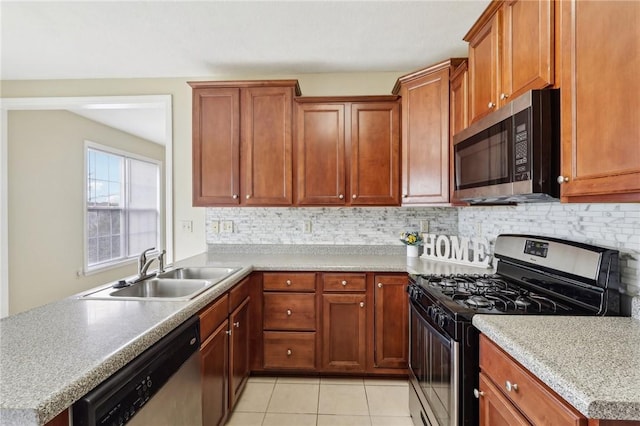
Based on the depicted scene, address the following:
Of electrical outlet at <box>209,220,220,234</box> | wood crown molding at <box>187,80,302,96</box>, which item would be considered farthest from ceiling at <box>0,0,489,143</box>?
electrical outlet at <box>209,220,220,234</box>

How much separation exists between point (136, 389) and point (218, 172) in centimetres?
188

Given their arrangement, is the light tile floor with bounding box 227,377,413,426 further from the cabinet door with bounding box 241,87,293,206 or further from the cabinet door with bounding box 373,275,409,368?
the cabinet door with bounding box 241,87,293,206

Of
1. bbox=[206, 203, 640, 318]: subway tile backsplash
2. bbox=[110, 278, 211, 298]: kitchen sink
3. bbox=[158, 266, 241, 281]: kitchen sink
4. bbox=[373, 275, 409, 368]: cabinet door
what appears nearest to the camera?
bbox=[110, 278, 211, 298]: kitchen sink

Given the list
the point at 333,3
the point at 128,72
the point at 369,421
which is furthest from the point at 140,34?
the point at 369,421

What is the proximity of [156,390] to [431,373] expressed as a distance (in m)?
1.25

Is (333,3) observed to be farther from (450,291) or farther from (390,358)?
(390,358)

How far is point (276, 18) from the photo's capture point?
204 cm

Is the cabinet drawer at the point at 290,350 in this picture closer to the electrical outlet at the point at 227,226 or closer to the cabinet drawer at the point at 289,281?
the cabinet drawer at the point at 289,281

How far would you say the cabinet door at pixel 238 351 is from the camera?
6.29 ft

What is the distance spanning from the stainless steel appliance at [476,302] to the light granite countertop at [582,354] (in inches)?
4.6

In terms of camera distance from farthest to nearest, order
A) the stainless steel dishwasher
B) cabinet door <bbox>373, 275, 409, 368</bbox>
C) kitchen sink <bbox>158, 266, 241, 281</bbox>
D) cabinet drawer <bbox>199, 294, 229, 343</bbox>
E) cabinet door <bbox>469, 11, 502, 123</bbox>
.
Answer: cabinet door <bbox>373, 275, 409, 368</bbox>
kitchen sink <bbox>158, 266, 241, 281</bbox>
cabinet door <bbox>469, 11, 502, 123</bbox>
cabinet drawer <bbox>199, 294, 229, 343</bbox>
the stainless steel dishwasher

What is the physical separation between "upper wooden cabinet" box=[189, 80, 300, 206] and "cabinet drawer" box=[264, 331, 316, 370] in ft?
3.42

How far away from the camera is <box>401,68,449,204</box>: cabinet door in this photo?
89.7 inches

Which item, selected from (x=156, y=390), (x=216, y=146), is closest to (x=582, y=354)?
(x=156, y=390)
